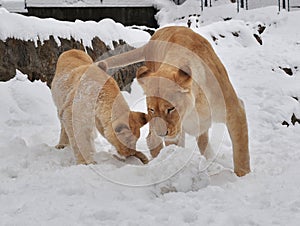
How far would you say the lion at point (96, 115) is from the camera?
14.3 feet

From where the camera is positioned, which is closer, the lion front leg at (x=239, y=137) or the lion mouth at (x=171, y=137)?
the lion mouth at (x=171, y=137)

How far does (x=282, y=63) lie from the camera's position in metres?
9.94

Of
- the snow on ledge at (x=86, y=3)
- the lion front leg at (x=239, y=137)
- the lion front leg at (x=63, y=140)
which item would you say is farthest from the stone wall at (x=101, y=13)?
the lion front leg at (x=239, y=137)

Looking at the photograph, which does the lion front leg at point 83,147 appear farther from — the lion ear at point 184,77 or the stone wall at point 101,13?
the stone wall at point 101,13

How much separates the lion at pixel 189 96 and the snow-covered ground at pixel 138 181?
0.74 ft

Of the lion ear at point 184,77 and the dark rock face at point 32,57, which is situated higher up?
the lion ear at point 184,77

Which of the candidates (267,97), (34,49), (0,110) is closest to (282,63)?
(267,97)

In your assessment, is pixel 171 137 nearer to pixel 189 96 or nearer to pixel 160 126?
pixel 160 126

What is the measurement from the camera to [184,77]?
4074mm

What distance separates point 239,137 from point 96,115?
140 centimetres

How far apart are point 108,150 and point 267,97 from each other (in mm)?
4115

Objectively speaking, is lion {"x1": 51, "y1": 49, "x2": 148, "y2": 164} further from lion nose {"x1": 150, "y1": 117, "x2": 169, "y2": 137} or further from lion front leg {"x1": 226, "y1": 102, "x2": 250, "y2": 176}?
lion front leg {"x1": 226, "y1": 102, "x2": 250, "y2": 176}

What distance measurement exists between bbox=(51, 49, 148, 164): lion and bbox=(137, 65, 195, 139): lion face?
0.96ft

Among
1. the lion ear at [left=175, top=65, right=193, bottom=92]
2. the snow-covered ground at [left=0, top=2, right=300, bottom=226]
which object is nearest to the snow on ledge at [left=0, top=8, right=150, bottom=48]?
the snow-covered ground at [left=0, top=2, right=300, bottom=226]
